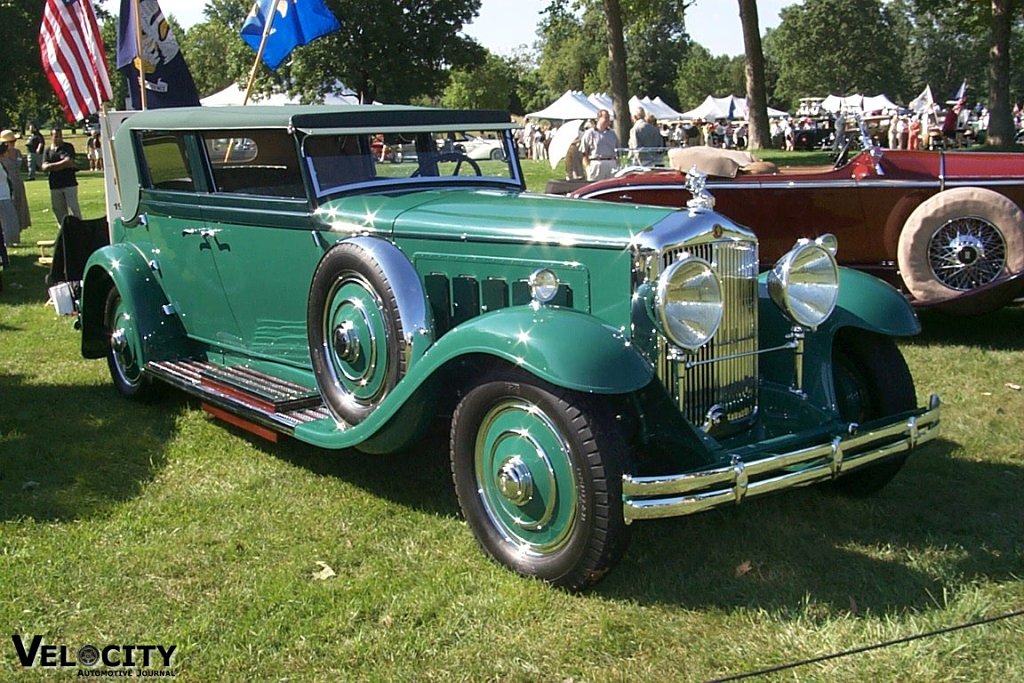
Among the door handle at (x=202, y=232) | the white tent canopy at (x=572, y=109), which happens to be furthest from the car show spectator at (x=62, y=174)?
the white tent canopy at (x=572, y=109)

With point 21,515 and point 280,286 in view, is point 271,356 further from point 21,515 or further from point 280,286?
point 21,515

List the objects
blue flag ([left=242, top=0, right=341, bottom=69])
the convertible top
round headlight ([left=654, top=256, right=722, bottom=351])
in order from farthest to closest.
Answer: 1. blue flag ([left=242, top=0, right=341, bottom=69])
2. the convertible top
3. round headlight ([left=654, top=256, right=722, bottom=351])

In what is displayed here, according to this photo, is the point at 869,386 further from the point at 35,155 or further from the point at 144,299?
the point at 35,155

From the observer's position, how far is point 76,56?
902 centimetres

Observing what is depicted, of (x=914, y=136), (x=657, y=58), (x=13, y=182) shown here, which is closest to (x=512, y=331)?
(x=13, y=182)

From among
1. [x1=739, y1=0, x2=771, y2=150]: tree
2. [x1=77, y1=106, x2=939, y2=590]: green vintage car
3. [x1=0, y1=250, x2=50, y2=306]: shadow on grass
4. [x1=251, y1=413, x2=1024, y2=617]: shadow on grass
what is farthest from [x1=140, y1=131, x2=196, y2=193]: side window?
[x1=739, y1=0, x2=771, y2=150]: tree

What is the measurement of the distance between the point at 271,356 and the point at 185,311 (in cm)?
87

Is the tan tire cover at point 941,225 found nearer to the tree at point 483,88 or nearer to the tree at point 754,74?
the tree at point 754,74

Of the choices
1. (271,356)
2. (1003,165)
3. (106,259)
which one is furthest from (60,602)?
(1003,165)

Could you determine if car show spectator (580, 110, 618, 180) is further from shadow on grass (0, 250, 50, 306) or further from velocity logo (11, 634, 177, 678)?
velocity logo (11, 634, 177, 678)

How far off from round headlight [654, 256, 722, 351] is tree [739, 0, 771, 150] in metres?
19.2

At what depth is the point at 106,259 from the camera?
6.24 meters

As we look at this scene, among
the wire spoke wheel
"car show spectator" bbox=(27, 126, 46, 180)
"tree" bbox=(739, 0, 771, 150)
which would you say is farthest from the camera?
"car show spectator" bbox=(27, 126, 46, 180)

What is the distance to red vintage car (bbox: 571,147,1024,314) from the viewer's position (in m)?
7.06
